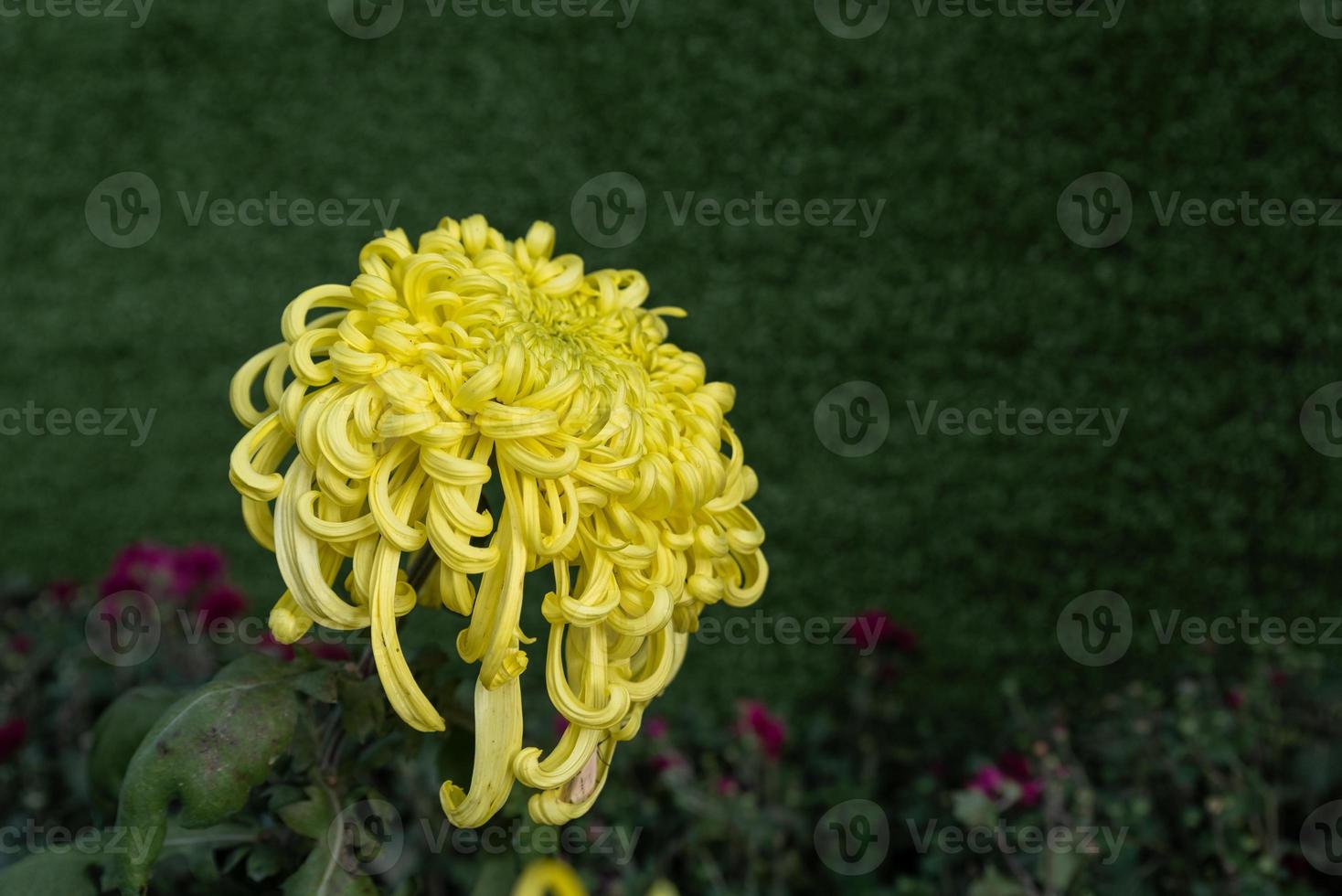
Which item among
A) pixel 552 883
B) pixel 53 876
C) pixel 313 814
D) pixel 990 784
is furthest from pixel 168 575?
pixel 552 883

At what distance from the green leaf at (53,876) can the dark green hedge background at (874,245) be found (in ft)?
3.96

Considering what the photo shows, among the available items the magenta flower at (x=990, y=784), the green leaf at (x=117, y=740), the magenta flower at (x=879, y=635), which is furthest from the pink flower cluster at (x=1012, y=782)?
the green leaf at (x=117, y=740)

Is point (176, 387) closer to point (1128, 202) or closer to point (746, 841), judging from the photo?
point (746, 841)

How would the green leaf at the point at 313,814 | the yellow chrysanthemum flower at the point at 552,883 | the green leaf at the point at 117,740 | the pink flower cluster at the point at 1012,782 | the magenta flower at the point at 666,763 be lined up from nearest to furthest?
1. the yellow chrysanthemum flower at the point at 552,883
2. the green leaf at the point at 313,814
3. the green leaf at the point at 117,740
4. the pink flower cluster at the point at 1012,782
5. the magenta flower at the point at 666,763

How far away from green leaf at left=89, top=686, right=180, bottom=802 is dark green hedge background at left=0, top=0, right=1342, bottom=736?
1.12m

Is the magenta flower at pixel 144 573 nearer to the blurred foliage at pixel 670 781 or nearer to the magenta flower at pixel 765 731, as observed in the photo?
the blurred foliage at pixel 670 781

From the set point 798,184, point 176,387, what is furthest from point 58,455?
point 798,184

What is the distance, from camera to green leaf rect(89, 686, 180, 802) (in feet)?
3.01

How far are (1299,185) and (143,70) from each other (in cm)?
209

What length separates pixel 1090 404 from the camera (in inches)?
67.3

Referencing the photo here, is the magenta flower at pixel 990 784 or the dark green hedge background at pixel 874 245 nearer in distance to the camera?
the magenta flower at pixel 990 784

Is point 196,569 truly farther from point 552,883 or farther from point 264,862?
point 552,883

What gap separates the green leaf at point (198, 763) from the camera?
70 centimetres

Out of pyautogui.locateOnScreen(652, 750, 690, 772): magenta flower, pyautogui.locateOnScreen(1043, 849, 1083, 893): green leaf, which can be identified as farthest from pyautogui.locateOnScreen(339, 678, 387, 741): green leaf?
pyautogui.locateOnScreen(1043, 849, 1083, 893): green leaf
